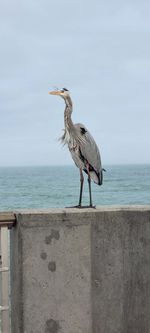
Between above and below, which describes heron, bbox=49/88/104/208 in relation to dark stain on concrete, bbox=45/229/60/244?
above

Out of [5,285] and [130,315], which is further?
[130,315]

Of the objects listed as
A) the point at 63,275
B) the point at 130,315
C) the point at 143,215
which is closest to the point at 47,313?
the point at 63,275

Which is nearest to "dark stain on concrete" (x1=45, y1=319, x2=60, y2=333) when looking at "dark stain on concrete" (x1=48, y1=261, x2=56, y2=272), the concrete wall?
the concrete wall

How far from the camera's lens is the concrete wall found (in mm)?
3910

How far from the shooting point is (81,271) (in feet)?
13.1

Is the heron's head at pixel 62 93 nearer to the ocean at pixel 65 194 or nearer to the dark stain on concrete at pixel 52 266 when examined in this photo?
the dark stain on concrete at pixel 52 266

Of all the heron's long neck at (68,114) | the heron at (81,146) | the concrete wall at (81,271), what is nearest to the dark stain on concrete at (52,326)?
the concrete wall at (81,271)

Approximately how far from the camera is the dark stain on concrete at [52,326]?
3.95m

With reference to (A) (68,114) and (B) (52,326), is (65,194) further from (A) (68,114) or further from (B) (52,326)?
(B) (52,326)

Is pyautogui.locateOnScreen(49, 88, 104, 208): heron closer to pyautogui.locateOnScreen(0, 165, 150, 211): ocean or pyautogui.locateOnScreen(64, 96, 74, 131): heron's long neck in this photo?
pyautogui.locateOnScreen(64, 96, 74, 131): heron's long neck

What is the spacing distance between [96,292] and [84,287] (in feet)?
0.30

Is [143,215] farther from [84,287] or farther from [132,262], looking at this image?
[84,287]

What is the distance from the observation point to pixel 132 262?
4066 millimetres

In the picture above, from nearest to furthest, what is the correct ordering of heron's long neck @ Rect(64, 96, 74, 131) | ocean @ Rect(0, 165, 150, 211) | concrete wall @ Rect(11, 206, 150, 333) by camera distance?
concrete wall @ Rect(11, 206, 150, 333) → heron's long neck @ Rect(64, 96, 74, 131) → ocean @ Rect(0, 165, 150, 211)
